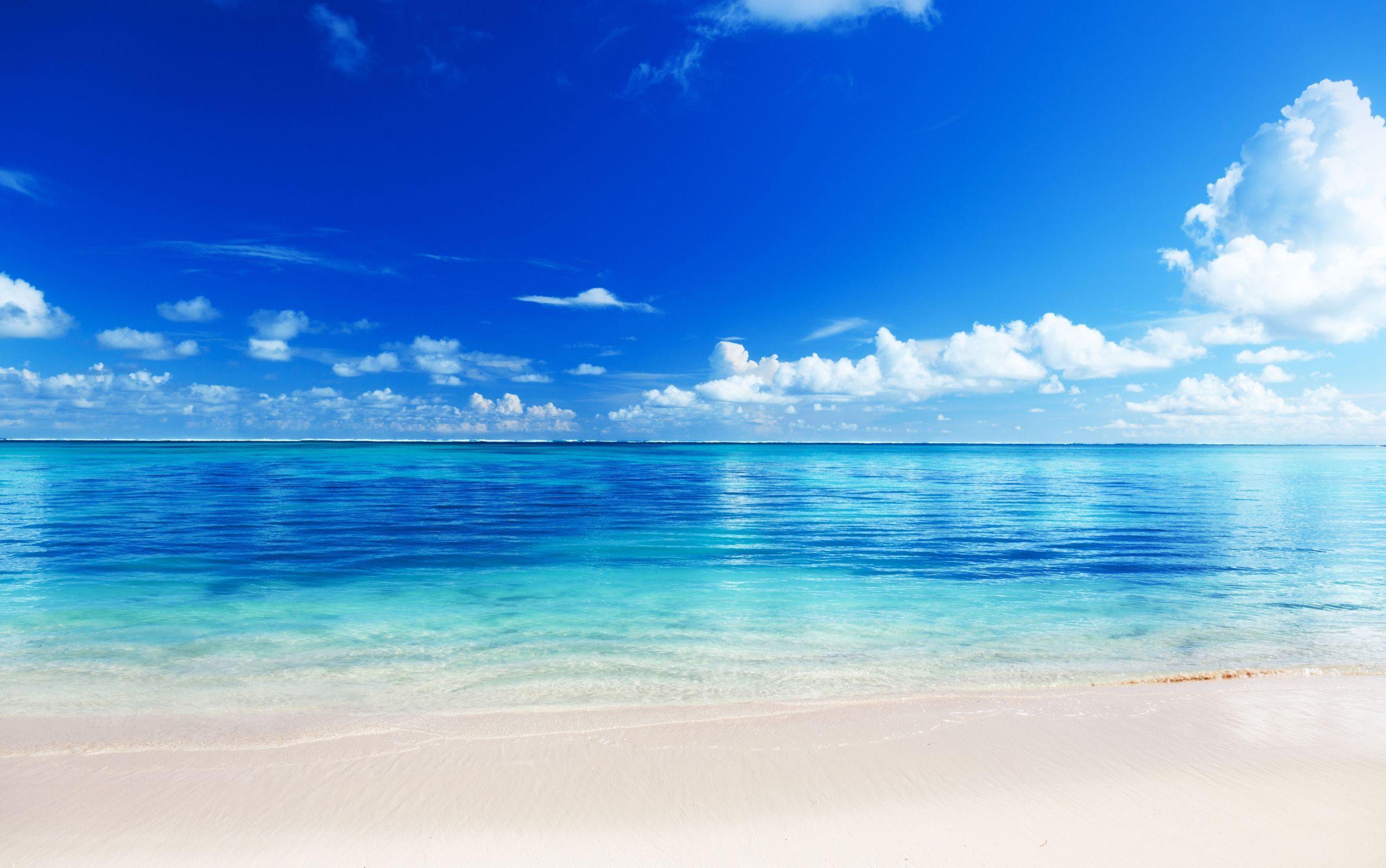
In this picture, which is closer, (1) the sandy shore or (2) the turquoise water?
(1) the sandy shore

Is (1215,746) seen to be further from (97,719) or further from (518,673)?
(97,719)

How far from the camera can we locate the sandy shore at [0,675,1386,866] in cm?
522

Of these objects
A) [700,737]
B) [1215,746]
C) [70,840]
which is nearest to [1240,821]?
[1215,746]

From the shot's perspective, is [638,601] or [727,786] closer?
[727,786]

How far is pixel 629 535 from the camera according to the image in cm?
2431

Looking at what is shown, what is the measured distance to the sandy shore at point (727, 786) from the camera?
17.1ft

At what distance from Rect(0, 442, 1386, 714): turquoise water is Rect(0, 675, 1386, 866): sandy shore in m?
1.11

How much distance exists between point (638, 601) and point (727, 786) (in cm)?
821

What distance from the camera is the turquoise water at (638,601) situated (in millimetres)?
9383

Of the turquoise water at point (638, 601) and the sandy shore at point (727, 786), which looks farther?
the turquoise water at point (638, 601)

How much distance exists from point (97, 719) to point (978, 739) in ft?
34.3

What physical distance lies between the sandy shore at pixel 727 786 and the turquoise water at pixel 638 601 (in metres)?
1.11

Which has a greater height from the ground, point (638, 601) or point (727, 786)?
point (727, 786)

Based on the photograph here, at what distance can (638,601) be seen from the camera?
14289 mm
